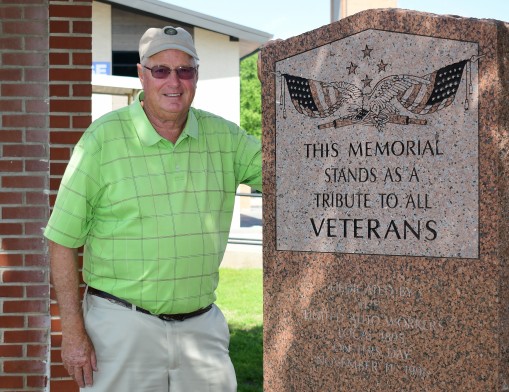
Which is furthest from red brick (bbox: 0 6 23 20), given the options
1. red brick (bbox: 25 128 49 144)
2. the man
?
the man

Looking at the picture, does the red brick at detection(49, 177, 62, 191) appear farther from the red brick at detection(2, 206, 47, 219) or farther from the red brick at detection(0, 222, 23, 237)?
the red brick at detection(0, 222, 23, 237)

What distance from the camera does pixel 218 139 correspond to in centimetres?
384

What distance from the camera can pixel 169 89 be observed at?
358 cm

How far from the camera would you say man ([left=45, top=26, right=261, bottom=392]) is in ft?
11.6

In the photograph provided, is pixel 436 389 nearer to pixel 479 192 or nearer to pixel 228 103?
pixel 479 192

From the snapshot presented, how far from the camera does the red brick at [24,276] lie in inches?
184

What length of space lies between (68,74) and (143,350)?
5.91 feet

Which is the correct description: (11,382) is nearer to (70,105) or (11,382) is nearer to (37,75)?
(70,105)

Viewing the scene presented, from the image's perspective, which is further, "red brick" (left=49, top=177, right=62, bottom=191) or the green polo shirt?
"red brick" (left=49, top=177, right=62, bottom=191)

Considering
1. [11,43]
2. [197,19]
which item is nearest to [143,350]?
[11,43]

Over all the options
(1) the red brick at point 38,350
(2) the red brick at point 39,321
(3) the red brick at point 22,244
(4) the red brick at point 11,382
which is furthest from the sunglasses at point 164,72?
(4) the red brick at point 11,382

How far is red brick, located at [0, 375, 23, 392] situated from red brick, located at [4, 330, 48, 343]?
0.66ft

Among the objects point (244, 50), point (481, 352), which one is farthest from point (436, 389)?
point (244, 50)

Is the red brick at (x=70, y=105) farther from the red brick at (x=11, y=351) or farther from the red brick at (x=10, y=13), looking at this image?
the red brick at (x=11, y=351)
